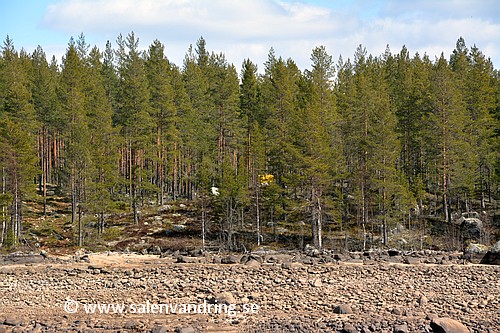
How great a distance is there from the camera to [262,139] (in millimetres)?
41188

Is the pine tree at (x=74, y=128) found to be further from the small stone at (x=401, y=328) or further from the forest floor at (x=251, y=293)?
the small stone at (x=401, y=328)

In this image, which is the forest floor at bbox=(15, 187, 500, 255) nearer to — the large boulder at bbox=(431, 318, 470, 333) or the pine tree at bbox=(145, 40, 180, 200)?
the pine tree at bbox=(145, 40, 180, 200)

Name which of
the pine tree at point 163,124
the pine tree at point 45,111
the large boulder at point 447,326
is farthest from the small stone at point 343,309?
the pine tree at point 45,111

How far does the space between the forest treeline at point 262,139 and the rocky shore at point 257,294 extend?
10.3 meters

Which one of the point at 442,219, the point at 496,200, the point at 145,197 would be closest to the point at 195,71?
the point at 145,197

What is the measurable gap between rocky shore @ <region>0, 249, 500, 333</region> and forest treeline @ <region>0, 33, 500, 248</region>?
33.7ft

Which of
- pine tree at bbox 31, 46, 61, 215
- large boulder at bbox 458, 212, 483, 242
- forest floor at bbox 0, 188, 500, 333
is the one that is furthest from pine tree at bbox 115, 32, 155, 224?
large boulder at bbox 458, 212, 483, 242

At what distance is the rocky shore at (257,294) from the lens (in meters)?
14.5

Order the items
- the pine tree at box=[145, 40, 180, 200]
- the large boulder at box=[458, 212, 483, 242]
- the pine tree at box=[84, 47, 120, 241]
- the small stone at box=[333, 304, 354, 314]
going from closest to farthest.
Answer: the small stone at box=[333, 304, 354, 314], the large boulder at box=[458, 212, 483, 242], the pine tree at box=[84, 47, 120, 241], the pine tree at box=[145, 40, 180, 200]

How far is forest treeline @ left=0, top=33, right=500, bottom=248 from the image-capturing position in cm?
3494

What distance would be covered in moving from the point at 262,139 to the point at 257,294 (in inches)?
972

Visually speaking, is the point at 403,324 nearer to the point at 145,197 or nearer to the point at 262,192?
the point at 262,192

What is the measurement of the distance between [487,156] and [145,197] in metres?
31.9

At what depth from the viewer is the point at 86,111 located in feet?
149
